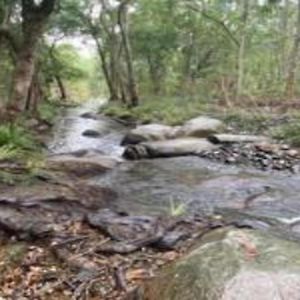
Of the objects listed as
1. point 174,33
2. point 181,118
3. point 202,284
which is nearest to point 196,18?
point 174,33

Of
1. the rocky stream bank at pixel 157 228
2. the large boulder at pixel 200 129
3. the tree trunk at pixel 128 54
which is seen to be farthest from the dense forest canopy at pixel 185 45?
the rocky stream bank at pixel 157 228

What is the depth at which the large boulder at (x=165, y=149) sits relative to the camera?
33.4 feet

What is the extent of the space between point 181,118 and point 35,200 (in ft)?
36.7

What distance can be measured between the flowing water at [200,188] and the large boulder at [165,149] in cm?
45

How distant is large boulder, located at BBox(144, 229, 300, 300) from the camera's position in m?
2.73

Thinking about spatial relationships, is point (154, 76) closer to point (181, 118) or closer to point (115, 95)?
point (115, 95)

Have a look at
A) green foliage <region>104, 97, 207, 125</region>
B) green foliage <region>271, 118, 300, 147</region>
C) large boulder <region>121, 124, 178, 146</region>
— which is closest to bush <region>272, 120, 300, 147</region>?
green foliage <region>271, 118, 300, 147</region>

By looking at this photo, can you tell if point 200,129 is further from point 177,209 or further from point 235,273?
point 235,273

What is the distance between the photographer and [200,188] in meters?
7.25

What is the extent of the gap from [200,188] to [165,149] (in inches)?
125

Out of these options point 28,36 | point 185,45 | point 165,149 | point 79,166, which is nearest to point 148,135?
point 165,149

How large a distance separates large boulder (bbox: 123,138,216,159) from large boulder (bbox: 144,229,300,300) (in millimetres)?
6789

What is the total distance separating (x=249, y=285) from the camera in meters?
2.75

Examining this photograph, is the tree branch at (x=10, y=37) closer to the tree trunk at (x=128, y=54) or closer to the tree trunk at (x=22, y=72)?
the tree trunk at (x=22, y=72)
